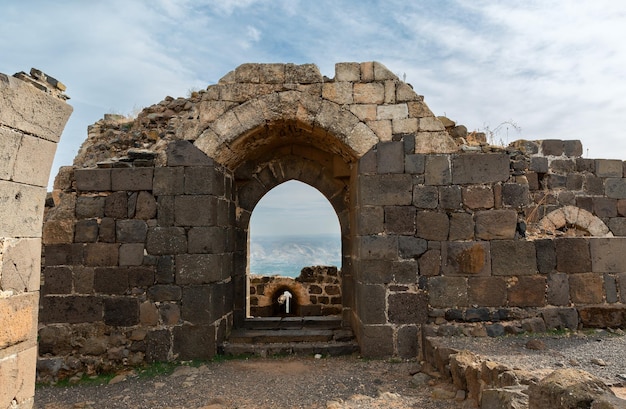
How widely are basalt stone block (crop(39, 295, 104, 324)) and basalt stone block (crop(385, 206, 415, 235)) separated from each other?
3.85 meters

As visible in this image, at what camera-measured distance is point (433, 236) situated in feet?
18.4

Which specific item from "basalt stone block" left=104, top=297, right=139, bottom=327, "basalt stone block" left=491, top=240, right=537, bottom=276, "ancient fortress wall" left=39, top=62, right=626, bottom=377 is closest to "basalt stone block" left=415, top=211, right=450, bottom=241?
"ancient fortress wall" left=39, top=62, right=626, bottom=377

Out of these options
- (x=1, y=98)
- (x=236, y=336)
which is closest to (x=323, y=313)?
(x=236, y=336)

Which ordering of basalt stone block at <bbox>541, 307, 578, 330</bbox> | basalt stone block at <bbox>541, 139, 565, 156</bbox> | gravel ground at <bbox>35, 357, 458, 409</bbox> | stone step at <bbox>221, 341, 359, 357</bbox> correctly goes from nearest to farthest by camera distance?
gravel ground at <bbox>35, 357, 458, 409</bbox>
basalt stone block at <bbox>541, 307, 578, 330</bbox>
stone step at <bbox>221, 341, 359, 357</bbox>
basalt stone block at <bbox>541, 139, 565, 156</bbox>

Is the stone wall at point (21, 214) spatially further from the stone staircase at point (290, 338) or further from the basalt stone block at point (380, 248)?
the basalt stone block at point (380, 248)

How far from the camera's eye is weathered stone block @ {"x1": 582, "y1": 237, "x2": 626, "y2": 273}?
18.4 ft

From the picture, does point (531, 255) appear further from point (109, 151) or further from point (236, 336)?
point (109, 151)

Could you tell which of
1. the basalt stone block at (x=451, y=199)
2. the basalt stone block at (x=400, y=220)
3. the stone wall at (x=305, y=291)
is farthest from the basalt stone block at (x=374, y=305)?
the stone wall at (x=305, y=291)

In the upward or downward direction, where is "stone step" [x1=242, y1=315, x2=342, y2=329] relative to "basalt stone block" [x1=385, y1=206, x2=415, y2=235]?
downward

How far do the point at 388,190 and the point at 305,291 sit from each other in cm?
557

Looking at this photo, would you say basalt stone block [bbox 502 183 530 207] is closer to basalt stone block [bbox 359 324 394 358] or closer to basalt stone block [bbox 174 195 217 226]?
basalt stone block [bbox 359 324 394 358]

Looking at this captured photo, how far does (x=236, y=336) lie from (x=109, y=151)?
3.23m

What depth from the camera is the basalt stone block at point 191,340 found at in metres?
5.61

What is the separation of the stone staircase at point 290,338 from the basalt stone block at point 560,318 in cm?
244
